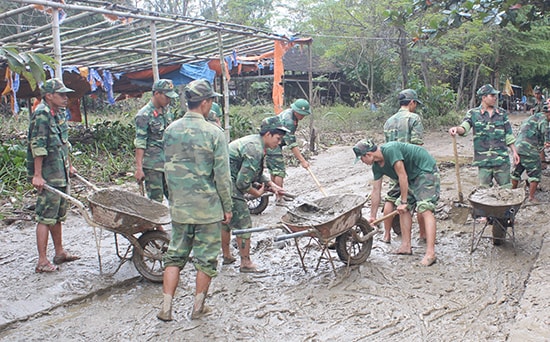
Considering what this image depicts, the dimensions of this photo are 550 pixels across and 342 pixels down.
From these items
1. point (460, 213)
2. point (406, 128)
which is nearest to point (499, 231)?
point (460, 213)

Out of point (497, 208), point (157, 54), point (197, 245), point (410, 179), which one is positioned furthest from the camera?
point (157, 54)

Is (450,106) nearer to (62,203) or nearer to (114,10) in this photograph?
(114,10)

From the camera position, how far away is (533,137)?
7.59m

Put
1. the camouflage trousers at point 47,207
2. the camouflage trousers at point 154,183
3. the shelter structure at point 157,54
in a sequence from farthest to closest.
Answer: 1. the shelter structure at point 157,54
2. the camouflage trousers at point 154,183
3. the camouflage trousers at point 47,207

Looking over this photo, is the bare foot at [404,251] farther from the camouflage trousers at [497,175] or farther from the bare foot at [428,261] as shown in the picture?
the camouflage trousers at [497,175]

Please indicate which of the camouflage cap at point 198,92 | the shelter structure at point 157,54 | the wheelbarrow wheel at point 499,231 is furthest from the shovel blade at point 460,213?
the shelter structure at point 157,54

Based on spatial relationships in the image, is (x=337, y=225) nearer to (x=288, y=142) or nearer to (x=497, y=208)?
(x=497, y=208)

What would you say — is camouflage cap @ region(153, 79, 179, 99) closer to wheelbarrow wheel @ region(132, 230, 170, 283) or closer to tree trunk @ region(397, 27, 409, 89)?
wheelbarrow wheel @ region(132, 230, 170, 283)

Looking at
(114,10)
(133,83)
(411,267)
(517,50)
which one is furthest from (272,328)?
(517,50)

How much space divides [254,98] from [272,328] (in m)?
20.7

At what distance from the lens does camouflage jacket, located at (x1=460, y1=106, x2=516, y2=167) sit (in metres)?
6.56

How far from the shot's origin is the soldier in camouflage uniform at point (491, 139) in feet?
21.5

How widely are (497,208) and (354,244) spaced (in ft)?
5.17

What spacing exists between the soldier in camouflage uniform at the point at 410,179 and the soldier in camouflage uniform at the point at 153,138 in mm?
2288
